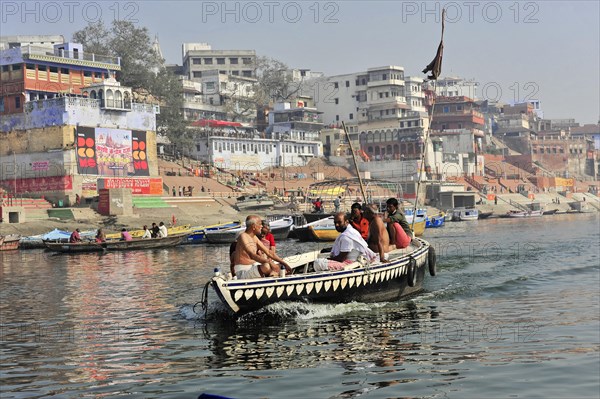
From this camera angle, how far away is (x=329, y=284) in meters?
15.9

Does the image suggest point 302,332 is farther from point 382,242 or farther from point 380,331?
point 382,242

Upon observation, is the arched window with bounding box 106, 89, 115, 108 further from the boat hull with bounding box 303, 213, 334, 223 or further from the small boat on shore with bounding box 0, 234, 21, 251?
the boat hull with bounding box 303, 213, 334, 223

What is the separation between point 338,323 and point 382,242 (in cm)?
297

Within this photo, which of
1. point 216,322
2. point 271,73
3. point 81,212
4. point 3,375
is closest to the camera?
point 3,375

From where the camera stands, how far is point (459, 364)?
1180 centimetres

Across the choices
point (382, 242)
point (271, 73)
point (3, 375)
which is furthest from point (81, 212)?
point (271, 73)

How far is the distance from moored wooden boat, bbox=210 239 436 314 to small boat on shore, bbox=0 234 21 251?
27628 millimetres

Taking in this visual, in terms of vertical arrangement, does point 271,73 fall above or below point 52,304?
above

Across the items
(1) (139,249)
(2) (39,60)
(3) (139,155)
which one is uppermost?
(2) (39,60)

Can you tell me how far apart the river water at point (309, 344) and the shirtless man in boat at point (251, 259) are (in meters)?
0.70

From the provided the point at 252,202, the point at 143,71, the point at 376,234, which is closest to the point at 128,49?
the point at 143,71

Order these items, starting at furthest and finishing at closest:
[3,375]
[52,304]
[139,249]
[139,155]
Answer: [139,155] < [139,249] < [52,304] < [3,375]

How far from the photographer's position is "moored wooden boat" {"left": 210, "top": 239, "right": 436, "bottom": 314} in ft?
47.7

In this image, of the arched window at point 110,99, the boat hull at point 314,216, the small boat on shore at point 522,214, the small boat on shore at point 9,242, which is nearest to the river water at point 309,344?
the small boat on shore at point 9,242
